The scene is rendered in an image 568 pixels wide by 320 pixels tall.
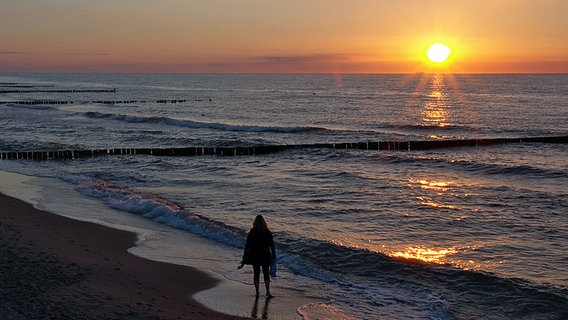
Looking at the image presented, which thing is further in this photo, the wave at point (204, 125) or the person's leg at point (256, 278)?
the wave at point (204, 125)

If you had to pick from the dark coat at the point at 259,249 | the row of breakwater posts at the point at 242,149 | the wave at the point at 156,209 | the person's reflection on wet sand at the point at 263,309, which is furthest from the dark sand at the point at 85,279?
the row of breakwater posts at the point at 242,149

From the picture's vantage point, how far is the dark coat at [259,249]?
11.5m

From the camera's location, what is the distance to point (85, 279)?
478 inches

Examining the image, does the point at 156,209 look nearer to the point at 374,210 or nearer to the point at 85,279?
the point at 374,210

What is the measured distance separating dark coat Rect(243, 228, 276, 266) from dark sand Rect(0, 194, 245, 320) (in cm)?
127

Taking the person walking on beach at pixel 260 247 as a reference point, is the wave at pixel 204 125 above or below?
below

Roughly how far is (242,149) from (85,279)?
2543 cm

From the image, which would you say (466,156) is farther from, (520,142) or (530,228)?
(530,228)

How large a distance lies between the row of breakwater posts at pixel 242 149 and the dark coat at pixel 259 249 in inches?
1007

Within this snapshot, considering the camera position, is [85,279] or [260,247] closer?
[260,247]

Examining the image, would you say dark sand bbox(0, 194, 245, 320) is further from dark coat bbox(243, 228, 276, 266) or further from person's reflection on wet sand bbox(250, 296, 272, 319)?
dark coat bbox(243, 228, 276, 266)

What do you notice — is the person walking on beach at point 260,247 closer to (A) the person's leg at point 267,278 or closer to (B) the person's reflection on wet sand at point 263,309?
→ (A) the person's leg at point 267,278

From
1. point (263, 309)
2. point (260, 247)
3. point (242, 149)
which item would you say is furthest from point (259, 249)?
point (242, 149)

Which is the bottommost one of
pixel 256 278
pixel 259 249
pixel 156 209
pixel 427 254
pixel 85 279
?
pixel 427 254
